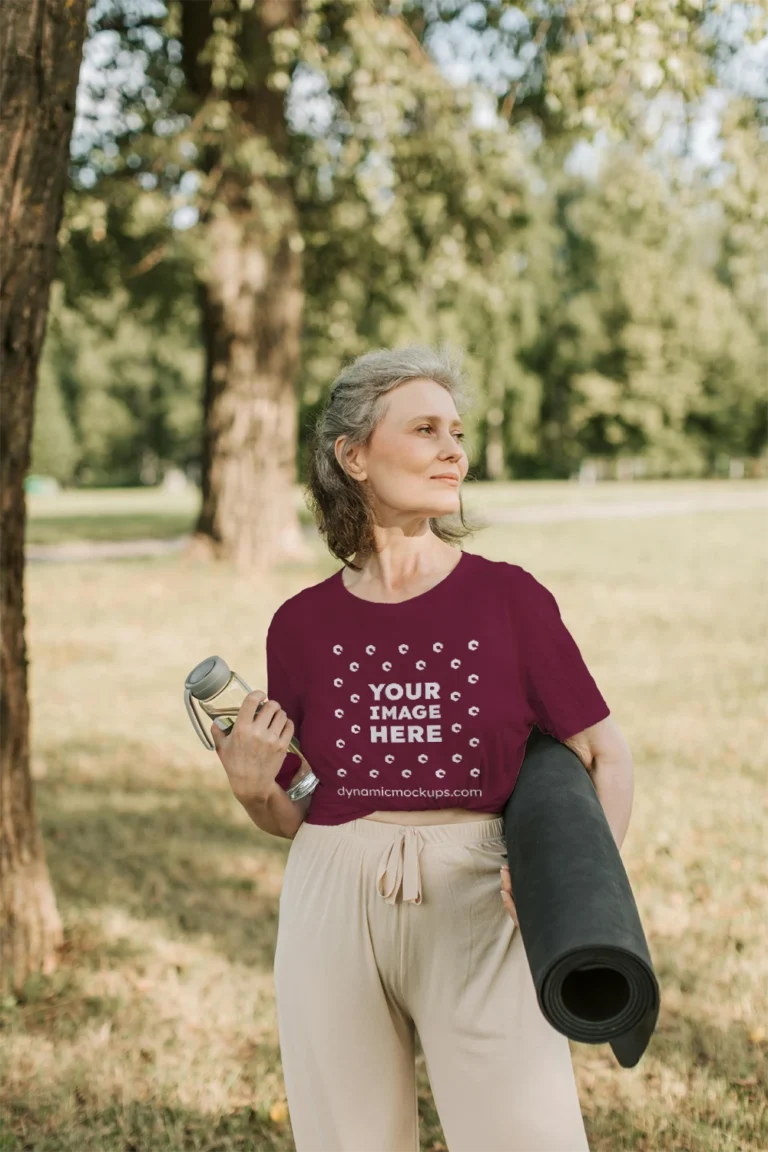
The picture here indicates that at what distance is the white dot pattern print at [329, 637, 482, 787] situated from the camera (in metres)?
2.09

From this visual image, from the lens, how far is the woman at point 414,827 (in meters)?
2.01

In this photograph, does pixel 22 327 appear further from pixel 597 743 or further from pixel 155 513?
pixel 155 513

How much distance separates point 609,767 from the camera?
84.4 inches

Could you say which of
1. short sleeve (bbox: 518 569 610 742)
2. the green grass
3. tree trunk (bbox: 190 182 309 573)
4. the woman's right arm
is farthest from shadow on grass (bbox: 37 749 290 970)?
the green grass

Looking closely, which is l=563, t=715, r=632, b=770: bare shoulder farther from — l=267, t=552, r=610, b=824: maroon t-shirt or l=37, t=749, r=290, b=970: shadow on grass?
l=37, t=749, r=290, b=970: shadow on grass

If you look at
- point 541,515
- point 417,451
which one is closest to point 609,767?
point 417,451

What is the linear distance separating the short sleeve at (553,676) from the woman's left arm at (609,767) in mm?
33

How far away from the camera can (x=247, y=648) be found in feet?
34.1

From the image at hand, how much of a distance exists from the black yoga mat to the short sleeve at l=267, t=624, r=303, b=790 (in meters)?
0.46

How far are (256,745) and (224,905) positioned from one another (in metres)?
3.19

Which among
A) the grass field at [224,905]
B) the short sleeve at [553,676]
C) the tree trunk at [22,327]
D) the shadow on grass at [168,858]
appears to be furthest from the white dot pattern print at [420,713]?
the shadow on grass at [168,858]

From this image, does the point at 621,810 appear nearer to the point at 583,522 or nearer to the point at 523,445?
the point at 583,522

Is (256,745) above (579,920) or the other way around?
above

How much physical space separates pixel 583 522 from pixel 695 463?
1298 inches
